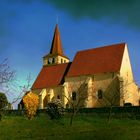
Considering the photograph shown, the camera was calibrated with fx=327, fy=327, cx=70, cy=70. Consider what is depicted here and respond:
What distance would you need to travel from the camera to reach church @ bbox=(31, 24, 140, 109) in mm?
57281

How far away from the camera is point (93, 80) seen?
59.9 metres

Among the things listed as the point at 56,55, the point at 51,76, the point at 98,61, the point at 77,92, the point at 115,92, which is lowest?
the point at 115,92

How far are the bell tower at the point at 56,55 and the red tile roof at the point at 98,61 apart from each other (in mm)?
12465

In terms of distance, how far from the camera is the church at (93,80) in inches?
2255

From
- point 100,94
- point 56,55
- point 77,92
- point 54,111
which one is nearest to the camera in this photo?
point 54,111

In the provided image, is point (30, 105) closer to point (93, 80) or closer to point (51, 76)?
point (93, 80)

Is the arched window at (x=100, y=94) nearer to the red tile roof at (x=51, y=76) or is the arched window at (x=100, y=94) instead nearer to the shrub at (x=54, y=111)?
the red tile roof at (x=51, y=76)

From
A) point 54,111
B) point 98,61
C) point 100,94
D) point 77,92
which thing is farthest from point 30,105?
point 98,61

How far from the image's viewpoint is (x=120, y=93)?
55250 mm

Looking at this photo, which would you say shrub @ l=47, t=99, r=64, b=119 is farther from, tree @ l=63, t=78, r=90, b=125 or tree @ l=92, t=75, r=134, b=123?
tree @ l=63, t=78, r=90, b=125

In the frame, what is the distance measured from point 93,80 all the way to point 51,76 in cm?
1099

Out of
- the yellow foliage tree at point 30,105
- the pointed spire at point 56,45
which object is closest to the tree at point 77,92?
the yellow foliage tree at point 30,105

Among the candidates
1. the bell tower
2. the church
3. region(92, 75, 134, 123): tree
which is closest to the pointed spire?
the bell tower

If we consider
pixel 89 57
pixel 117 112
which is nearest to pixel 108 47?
pixel 89 57
